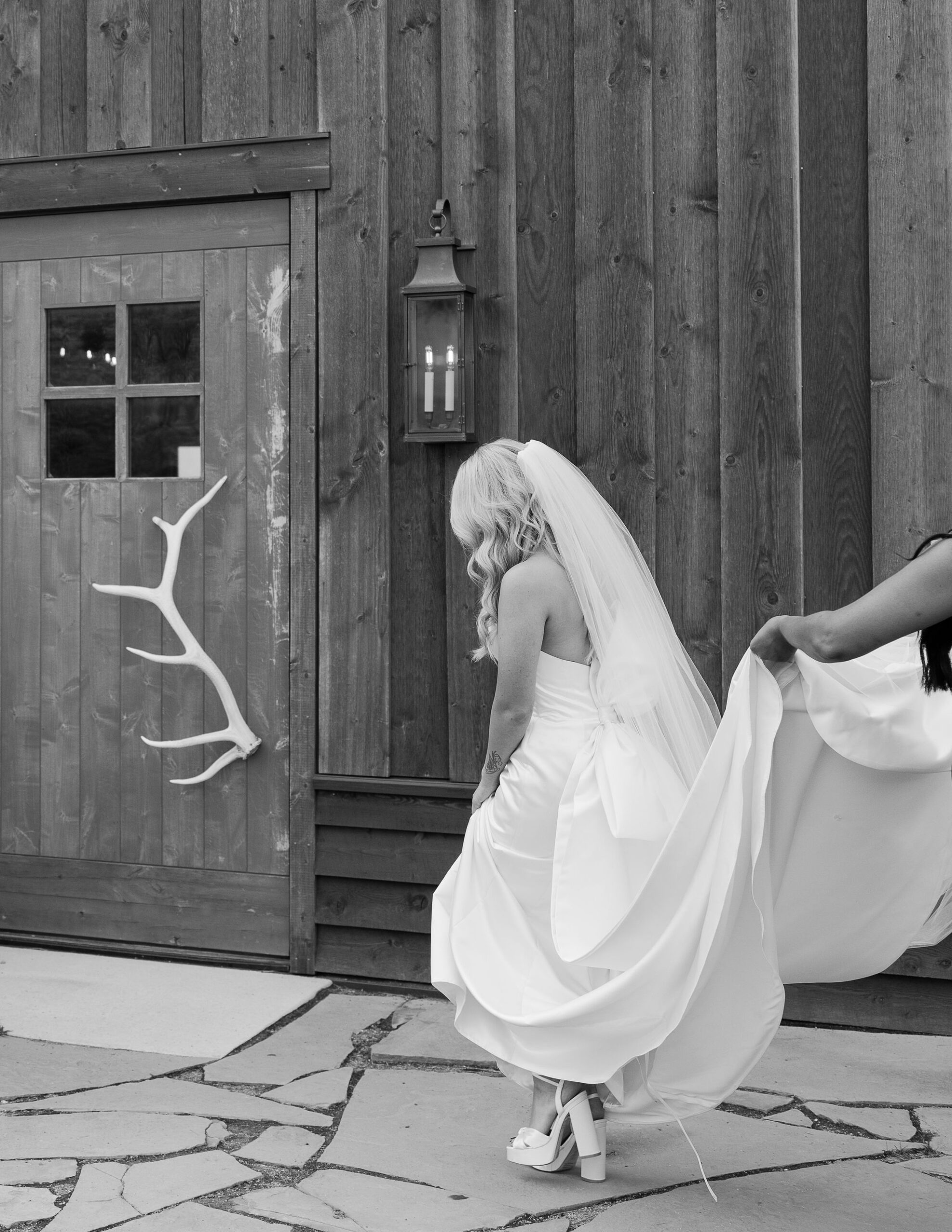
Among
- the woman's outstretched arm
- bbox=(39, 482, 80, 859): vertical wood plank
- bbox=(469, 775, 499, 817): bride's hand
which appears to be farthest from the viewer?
bbox=(39, 482, 80, 859): vertical wood plank

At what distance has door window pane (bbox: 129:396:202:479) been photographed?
506 cm

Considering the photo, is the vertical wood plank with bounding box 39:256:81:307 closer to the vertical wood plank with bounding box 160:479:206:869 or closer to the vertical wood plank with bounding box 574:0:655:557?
the vertical wood plank with bounding box 160:479:206:869

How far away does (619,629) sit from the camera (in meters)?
3.32

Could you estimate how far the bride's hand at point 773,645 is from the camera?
277 centimetres

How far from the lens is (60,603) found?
5.21 m

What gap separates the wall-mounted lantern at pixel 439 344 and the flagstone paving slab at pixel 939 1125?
2467 millimetres

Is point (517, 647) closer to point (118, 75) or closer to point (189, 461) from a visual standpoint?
point (189, 461)

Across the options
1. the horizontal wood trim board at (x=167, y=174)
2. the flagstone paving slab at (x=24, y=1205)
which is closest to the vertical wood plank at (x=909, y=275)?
the horizontal wood trim board at (x=167, y=174)

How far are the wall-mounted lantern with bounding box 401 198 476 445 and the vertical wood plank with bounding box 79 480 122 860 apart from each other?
1287 mm

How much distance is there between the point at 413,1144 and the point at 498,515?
157 centimetres

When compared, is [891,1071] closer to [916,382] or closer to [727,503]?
[727,503]

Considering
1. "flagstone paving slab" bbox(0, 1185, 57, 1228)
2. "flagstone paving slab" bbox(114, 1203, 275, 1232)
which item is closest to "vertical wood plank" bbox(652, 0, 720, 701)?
"flagstone paving slab" bbox(114, 1203, 275, 1232)

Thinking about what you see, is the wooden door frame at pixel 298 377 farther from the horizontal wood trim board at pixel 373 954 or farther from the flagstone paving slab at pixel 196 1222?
the flagstone paving slab at pixel 196 1222

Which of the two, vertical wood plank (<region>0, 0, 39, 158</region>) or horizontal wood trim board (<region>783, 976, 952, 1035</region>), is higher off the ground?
vertical wood plank (<region>0, 0, 39, 158</region>)
